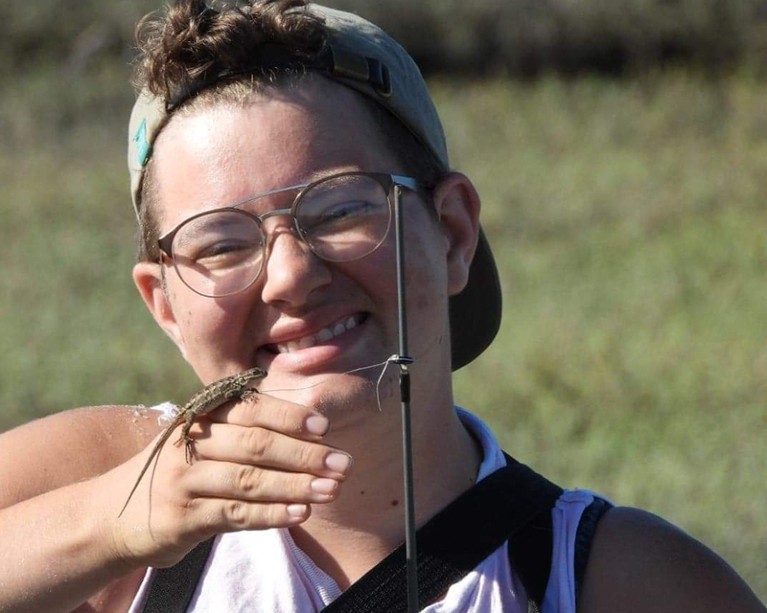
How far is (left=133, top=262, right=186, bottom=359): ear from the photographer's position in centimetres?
200

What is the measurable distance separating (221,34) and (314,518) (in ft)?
2.27

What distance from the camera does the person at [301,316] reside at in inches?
68.6

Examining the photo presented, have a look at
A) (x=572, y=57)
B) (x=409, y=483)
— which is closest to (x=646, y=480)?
(x=409, y=483)

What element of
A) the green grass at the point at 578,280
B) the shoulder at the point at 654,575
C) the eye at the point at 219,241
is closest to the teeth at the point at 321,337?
the eye at the point at 219,241

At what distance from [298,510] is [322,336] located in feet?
1.15

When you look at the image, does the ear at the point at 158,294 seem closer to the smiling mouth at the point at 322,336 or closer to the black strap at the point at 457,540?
the smiling mouth at the point at 322,336

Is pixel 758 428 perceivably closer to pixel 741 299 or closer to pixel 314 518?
pixel 741 299

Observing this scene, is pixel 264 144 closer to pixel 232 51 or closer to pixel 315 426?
pixel 232 51

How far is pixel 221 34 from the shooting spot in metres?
1.87

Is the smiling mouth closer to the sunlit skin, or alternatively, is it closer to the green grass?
the sunlit skin

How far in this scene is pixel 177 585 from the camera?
1.93m

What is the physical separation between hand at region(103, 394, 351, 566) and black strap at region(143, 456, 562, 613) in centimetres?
31

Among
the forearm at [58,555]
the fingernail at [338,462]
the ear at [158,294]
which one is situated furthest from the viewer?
the ear at [158,294]

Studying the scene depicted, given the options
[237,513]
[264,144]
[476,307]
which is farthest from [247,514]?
[476,307]
